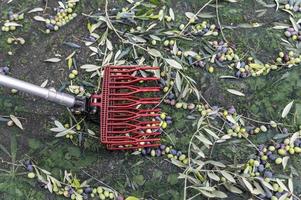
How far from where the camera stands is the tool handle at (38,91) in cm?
231

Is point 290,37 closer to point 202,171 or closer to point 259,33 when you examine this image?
point 259,33

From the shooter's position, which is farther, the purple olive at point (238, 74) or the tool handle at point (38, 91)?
the purple olive at point (238, 74)

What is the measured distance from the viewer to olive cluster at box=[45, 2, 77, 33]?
2.73 meters

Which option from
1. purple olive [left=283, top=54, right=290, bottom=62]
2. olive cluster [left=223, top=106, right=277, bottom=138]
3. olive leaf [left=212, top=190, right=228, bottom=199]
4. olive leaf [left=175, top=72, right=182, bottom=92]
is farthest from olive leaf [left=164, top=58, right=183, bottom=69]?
olive leaf [left=212, top=190, right=228, bottom=199]

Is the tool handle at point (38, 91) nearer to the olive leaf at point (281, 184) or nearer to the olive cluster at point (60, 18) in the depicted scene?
the olive cluster at point (60, 18)

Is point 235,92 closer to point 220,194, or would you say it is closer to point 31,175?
point 220,194

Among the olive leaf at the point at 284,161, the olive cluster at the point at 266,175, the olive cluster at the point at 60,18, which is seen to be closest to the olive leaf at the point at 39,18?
the olive cluster at the point at 60,18

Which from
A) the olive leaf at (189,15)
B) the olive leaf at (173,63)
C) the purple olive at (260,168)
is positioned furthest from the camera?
the olive leaf at (189,15)

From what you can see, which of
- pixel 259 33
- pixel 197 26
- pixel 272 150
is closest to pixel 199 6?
pixel 197 26

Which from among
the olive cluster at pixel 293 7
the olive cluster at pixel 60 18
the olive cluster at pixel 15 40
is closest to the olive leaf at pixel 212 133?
the olive cluster at pixel 293 7

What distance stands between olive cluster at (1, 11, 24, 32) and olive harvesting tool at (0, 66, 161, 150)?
503 mm

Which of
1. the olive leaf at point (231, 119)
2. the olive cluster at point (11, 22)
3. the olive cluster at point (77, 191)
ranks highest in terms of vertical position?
the olive cluster at point (11, 22)

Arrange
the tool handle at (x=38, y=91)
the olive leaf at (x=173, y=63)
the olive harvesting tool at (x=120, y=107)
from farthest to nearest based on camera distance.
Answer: the olive leaf at (x=173, y=63) < the olive harvesting tool at (x=120, y=107) < the tool handle at (x=38, y=91)

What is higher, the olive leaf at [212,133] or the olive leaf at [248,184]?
the olive leaf at [212,133]
